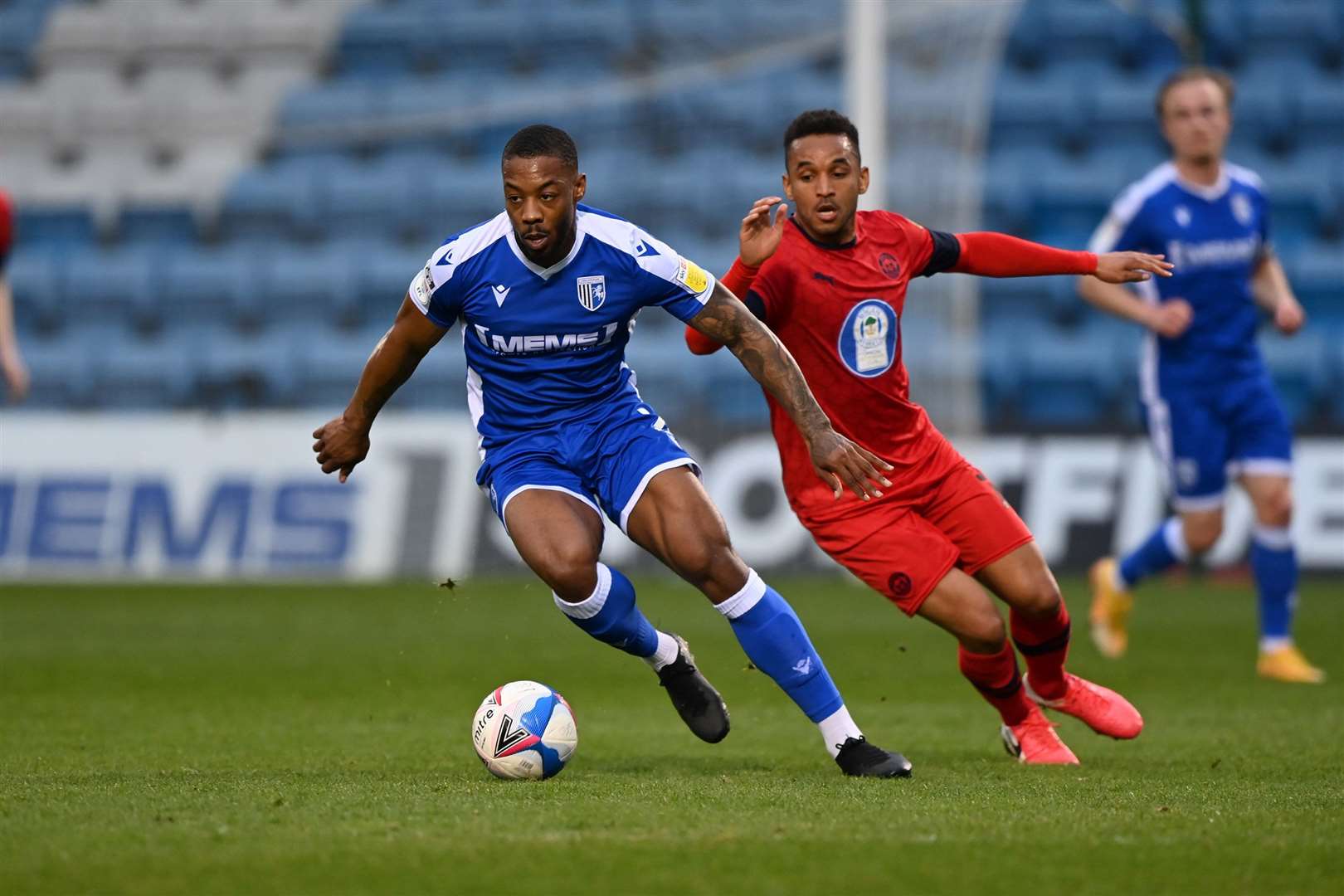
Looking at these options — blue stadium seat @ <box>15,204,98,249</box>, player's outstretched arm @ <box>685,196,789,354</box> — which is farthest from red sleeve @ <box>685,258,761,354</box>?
blue stadium seat @ <box>15,204,98,249</box>

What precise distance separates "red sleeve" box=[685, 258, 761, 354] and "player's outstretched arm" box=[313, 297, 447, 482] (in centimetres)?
75

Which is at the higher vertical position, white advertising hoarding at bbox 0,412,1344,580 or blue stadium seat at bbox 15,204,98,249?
blue stadium seat at bbox 15,204,98,249

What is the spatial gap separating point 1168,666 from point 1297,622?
7.51ft

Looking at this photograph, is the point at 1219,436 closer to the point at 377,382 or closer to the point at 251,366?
the point at 377,382

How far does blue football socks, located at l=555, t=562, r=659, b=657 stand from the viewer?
17.0ft

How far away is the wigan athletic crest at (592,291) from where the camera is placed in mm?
5129

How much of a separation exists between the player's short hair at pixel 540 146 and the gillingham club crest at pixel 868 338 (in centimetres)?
101

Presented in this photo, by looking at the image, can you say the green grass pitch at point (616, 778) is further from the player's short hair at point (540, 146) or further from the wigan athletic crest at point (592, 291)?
the player's short hair at point (540, 146)

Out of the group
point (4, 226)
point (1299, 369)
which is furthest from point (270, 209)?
point (1299, 369)

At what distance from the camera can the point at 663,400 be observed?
13203mm

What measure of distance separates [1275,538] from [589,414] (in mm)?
4218

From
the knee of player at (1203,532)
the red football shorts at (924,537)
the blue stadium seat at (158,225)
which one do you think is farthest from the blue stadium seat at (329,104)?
the red football shorts at (924,537)

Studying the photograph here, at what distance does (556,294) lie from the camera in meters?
5.12

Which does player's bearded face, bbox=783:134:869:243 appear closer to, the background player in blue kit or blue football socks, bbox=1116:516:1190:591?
the background player in blue kit
